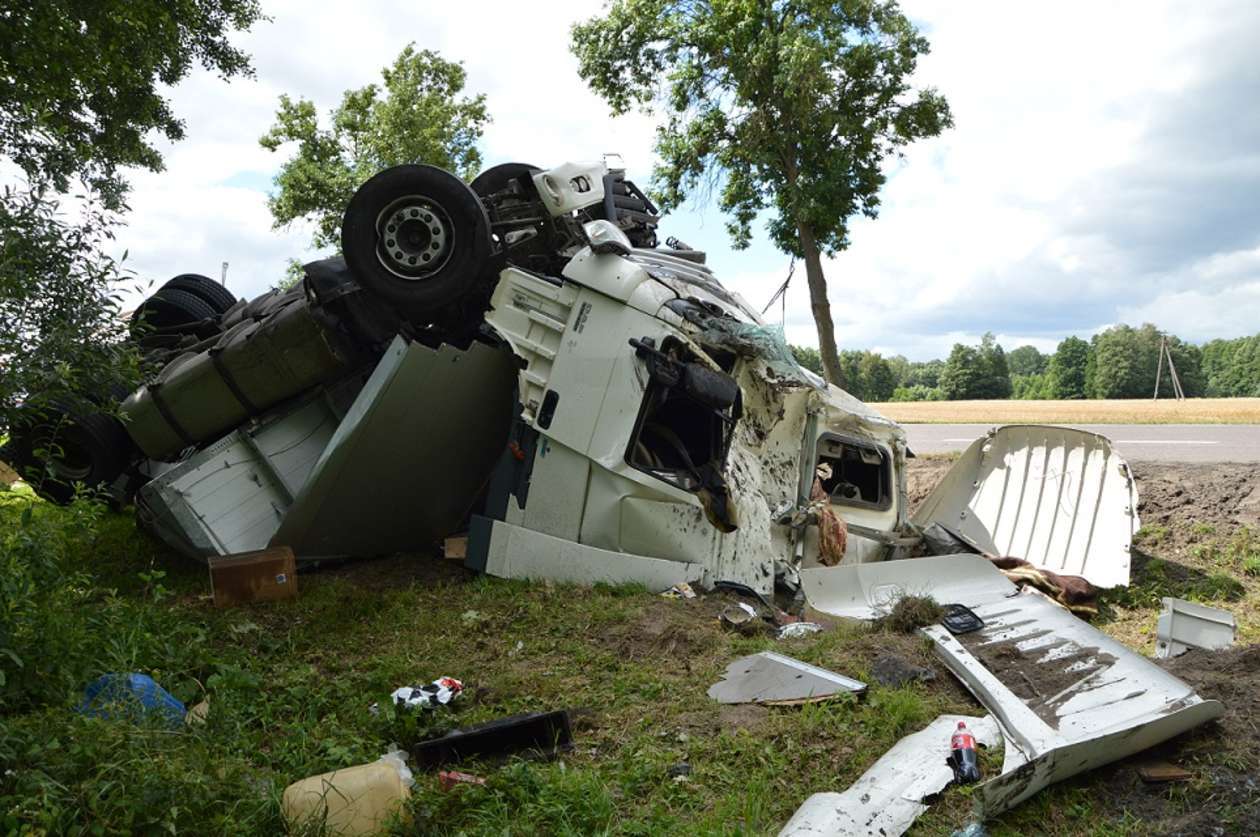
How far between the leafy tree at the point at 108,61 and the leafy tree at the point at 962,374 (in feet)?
203

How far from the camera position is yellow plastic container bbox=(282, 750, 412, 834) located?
9.55 feet

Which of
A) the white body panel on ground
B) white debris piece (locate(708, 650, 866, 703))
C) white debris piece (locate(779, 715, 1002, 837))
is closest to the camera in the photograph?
white debris piece (locate(779, 715, 1002, 837))

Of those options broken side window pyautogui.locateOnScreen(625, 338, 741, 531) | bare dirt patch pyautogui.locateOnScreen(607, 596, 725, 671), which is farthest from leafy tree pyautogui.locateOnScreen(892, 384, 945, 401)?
bare dirt patch pyautogui.locateOnScreen(607, 596, 725, 671)

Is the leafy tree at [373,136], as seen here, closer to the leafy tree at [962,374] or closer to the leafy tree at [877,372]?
the leafy tree at [962,374]

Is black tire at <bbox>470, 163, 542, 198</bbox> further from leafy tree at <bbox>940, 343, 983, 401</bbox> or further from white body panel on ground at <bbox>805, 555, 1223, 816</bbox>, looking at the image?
leafy tree at <bbox>940, 343, 983, 401</bbox>

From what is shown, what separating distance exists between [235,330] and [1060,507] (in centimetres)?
638

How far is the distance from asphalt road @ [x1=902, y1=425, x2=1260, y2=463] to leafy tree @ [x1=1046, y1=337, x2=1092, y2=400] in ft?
230

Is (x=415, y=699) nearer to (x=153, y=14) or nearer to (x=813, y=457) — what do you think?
(x=813, y=457)

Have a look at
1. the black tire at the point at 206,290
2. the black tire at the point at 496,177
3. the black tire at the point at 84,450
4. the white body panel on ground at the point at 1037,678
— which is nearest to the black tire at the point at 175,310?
the black tire at the point at 206,290

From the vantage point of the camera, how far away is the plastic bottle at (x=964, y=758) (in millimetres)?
3127

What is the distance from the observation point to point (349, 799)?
297cm

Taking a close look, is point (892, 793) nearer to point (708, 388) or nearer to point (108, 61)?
point (708, 388)

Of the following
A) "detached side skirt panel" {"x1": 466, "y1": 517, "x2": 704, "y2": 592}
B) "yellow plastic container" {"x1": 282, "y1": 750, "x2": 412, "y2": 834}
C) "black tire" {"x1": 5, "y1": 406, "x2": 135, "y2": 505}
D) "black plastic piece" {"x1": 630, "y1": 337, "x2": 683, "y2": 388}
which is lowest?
"yellow plastic container" {"x1": 282, "y1": 750, "x2": 412, "y2": 834}

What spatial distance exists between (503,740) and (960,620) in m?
2.52
